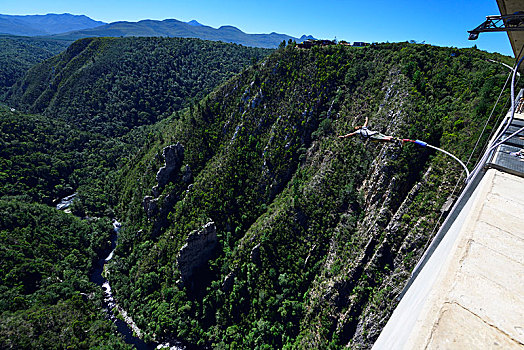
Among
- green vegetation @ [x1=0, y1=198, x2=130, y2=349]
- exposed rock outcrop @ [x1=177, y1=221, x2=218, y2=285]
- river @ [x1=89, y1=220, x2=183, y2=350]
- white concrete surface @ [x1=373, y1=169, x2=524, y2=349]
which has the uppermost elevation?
white concrete surface @ [x1=373, y1=169, x2=524, y2=349]

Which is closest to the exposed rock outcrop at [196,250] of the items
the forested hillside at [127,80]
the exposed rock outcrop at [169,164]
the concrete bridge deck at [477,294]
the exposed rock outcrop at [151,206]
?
the exposed rock outcrop at [151,206]

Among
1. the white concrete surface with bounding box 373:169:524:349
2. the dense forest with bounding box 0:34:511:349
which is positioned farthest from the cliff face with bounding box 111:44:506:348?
the white concrete surface with bounding box 373:169:524:349

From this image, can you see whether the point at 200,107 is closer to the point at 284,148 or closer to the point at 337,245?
the point at 284,148

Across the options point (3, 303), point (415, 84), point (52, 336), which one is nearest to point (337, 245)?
point (415, 84)

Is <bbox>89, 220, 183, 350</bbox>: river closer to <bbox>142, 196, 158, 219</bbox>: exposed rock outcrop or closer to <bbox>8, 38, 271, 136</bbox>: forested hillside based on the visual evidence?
<bbox>142, 196, 158, 219</bbox>: exposed rock outcrop

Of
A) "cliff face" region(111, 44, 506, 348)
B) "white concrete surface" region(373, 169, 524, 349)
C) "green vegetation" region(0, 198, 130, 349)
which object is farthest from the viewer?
"green vegetation" region(0, 198, 130, 349)

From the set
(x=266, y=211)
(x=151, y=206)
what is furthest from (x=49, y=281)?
(x=266, y=211)

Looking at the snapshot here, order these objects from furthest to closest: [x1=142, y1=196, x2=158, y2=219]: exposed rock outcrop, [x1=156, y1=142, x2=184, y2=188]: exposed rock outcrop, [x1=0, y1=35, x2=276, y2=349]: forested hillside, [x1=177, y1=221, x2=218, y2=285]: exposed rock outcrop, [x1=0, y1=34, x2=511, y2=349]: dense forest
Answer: [x1=156, y1=142, x2=184, y2=188]: exposed rock outcrop → [x1=142, y1=196, x2=158, y2=219]: exposed rock outcrop → [x1=177, y1=221, x2=218, y2=285]: exposed rock outcrop → [x1=0, y1=35, x2=276, y2=349]: forested hillside → [x1=0, y1=34, x2=511, y2=349]: dense forest
